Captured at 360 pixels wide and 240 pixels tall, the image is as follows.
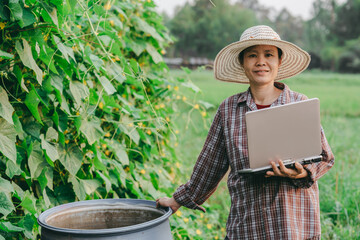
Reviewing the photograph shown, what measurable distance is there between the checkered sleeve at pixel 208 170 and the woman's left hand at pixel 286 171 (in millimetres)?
363

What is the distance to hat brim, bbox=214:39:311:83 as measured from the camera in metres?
1.79

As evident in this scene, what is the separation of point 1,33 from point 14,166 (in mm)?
Result: 486

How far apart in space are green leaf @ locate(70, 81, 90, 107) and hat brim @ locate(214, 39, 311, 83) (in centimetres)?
63

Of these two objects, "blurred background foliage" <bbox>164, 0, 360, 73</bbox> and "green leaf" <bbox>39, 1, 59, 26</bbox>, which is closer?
"green leaf" <bbox>39, 1, 59, 26</bbox>

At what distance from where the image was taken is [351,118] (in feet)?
34.8

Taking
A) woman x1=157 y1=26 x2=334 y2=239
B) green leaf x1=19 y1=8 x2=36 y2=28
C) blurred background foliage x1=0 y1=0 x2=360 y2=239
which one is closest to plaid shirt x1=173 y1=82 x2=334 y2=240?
woman x1=157 y1=26 x2=334 y2=239

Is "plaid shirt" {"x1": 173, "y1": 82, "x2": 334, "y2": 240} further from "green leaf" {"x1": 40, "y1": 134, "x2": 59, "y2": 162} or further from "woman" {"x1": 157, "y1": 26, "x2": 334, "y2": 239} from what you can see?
"green leaf" {"x1": 40, "y1": 134, "x2": 59, "y2": 162}

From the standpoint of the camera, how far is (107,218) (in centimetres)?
162

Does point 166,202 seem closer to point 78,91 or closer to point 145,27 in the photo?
point 78,91

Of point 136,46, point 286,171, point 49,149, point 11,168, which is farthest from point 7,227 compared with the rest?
point 136,46

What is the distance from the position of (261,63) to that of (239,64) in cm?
31

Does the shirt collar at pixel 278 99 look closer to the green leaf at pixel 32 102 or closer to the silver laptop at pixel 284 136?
the silver laptop at pixel 284 136

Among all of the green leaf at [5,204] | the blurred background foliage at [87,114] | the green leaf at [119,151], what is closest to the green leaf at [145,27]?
the blurred background foliage at [87,114]

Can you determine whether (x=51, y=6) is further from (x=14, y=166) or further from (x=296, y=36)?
(x=296, y=36)
